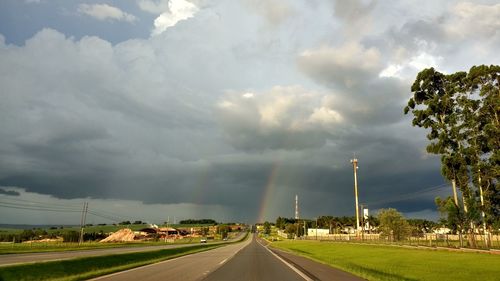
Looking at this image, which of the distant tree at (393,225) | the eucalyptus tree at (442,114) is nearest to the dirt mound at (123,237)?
the distant tree at (393,225)

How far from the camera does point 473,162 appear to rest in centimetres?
5494

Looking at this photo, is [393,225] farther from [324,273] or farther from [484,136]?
[324,273]

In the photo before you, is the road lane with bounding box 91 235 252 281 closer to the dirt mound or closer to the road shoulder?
the road shoulder

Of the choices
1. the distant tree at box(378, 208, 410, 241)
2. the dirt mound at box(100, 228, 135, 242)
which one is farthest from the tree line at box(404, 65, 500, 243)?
the dirt mound at box(100, 228, 135, 242)

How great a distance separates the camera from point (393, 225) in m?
92.6

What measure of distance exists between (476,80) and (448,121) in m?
6.69

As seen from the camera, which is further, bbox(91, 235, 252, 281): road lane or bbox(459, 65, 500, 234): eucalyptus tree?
bbox(459, 65, 500, 234): eucalyptus tree

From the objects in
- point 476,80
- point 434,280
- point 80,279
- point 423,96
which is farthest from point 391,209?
point 80,279

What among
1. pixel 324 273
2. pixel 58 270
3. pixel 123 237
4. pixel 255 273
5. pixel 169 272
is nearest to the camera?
pixel 58 270

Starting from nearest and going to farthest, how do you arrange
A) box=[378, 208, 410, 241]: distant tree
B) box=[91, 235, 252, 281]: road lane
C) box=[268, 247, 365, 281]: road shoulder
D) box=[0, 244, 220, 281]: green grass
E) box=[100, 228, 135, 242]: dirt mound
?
1. box=[0, 244, 220, 281]: green grass
2. box=[91, 235, 252, 281]: road lane
3. box=[268, 247, 365, 281]: road shoulder
4. box=[378, 208, 410, 241]: distant tree
5. box=[100, 228, 135, 242]: dirt mound

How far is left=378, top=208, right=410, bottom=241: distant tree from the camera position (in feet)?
296

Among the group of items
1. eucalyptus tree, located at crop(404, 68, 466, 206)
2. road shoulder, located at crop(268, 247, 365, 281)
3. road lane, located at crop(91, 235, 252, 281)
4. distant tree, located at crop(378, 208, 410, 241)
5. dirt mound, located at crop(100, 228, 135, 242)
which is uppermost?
eucalyptus tree, located at crop(404, 68, 466, 206)

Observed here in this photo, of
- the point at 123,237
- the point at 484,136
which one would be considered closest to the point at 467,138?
the point at 484,136

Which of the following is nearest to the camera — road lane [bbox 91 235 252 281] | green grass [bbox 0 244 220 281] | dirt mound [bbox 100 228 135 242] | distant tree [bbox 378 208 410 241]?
green grass [bbox 0 244 220 281]
